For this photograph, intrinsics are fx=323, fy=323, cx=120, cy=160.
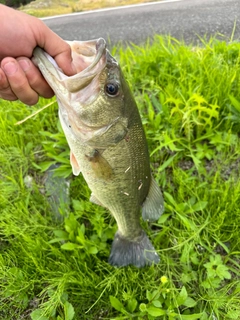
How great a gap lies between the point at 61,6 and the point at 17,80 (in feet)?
19.2

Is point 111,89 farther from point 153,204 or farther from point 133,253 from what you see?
point 133,253

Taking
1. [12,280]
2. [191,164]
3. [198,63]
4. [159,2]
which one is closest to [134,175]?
[191,164]

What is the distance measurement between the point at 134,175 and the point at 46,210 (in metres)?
0.91

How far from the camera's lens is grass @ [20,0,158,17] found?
6.16m

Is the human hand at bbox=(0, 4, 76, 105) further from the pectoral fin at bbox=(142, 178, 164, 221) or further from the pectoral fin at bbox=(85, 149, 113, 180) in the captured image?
the pectoral fin at bbox=(142, 178, 164, 221)

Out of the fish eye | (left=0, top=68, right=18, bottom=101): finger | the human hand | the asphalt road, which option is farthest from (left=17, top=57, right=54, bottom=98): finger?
the asphalt road

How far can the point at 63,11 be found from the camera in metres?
6.61

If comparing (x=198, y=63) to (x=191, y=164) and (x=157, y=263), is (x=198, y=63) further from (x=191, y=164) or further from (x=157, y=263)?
(x=157, y=263)

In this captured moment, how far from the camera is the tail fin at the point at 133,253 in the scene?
1.99m

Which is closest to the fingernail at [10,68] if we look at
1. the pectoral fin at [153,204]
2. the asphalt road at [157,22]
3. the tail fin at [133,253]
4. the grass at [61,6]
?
the pectoral fin at [153,204]

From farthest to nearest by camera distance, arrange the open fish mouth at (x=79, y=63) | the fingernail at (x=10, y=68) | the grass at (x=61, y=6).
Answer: the grass at (x=61, y=6), the fingernail at (x=10, y=68), the open fish mouth at (x=79, y=63)

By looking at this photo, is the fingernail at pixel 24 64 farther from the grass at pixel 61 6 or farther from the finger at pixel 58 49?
the grass at pixel 61 6

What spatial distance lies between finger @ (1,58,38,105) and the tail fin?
101 cm

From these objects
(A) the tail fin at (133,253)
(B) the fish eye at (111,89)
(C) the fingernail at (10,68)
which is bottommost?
(A) the tail fin at (133,253)
